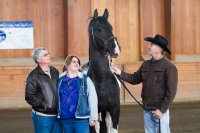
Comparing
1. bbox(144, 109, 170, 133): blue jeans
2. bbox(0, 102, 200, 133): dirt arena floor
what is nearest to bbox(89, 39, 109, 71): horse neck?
bbox(144, 109, 170, 133): blue jeans

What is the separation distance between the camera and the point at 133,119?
9969mm

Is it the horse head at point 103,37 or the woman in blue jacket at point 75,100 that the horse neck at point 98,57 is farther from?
the woman in blue jacket at point 75,100

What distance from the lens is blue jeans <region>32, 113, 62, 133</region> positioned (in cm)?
504

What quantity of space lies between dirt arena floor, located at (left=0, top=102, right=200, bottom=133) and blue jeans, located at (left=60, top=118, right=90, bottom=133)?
3707mm

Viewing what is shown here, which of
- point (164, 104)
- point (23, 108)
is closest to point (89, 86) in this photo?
point (164, 104)

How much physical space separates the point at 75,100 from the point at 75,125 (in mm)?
282

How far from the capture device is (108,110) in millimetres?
5586

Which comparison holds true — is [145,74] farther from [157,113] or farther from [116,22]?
[116,22]

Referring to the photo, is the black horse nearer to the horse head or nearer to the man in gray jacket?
the horse head

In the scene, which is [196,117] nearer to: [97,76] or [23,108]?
[23,108]

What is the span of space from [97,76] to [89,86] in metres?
0.57

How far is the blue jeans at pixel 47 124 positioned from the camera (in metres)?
5.04

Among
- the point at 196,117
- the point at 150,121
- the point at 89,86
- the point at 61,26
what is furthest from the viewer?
the point at 61,26

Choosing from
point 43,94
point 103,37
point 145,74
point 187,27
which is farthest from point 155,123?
point 187,27
